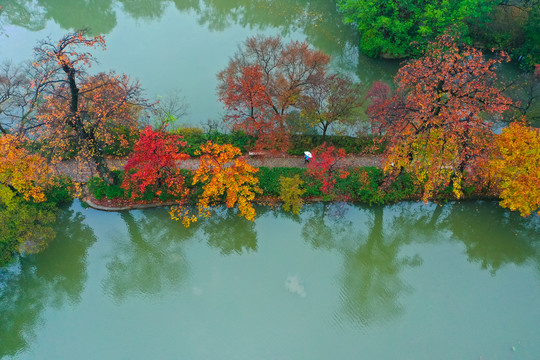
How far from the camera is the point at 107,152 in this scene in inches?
1021

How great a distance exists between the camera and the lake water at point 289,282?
63.2ft

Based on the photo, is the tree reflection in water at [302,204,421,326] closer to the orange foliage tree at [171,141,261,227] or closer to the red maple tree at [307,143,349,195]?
→ the red maple tree at [307,143,349,195]

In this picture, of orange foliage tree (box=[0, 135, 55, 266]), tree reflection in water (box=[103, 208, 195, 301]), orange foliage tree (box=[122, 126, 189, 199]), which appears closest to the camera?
orange foliage tree (box=[0, 135, 55, 266])

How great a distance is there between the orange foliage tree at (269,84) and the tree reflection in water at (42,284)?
11.3 meters

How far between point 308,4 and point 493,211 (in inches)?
1034

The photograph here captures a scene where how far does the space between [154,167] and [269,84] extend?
9150 mm

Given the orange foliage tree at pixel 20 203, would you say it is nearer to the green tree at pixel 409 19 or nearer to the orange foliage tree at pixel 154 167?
the orange foliage tree at pixel 154 167

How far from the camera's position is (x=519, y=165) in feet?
69.0

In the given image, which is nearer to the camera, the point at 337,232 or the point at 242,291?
the point at 242,291

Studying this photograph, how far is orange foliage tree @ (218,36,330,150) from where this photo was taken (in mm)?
24219

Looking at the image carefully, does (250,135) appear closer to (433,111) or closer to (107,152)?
(107,152)

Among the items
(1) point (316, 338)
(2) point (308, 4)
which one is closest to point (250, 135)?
(1) point (316, 338)

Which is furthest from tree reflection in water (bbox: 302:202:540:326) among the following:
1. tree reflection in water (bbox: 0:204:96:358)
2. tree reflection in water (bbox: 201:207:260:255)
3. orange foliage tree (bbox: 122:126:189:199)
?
tree reflection in water (bbox: 0:204:96:358)

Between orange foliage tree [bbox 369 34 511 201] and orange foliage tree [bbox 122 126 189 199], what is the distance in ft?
36.8
